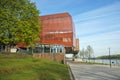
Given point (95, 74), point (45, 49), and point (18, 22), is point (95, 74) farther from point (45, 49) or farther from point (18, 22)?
point (45, 49)

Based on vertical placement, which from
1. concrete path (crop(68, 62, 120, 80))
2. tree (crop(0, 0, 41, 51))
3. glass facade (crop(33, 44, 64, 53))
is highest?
tree (crop(0, 0, 41, 51))

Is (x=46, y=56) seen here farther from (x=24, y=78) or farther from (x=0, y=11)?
(x=24, y=78)

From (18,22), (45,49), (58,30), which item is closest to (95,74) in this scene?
(18,22)

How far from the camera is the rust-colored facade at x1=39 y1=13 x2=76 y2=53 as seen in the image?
80062 millimetres

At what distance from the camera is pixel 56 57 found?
52.6m

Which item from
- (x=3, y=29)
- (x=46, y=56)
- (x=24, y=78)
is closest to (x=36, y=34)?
(x=3, y=29)

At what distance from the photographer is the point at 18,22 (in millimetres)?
36469

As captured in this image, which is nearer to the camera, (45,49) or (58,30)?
(45,49)

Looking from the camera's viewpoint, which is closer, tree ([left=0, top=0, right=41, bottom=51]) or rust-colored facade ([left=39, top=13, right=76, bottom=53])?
tree ([left=0, top=0, right=41, bottom=51])

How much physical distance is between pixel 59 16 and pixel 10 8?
157ft

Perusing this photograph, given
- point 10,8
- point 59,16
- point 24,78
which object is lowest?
point 24,78

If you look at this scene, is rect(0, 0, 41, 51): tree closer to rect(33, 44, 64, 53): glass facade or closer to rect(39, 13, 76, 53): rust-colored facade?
rect(33, 44, 64, 53): glass facade

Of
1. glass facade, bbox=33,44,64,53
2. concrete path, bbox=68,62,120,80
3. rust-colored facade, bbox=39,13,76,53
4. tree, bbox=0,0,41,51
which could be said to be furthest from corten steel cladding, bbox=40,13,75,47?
concrete path, bbox=68,62,120,80

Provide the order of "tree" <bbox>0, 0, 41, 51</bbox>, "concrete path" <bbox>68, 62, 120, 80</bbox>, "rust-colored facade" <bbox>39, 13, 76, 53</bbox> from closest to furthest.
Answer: "concrete path" <bbox>68, 62, 120, 80</bbox> → "tree" <bbox>0, 0, 41, 51</bbox> → "rust-colored facade" <bbox>39, 13, 76, 53</bbox>
